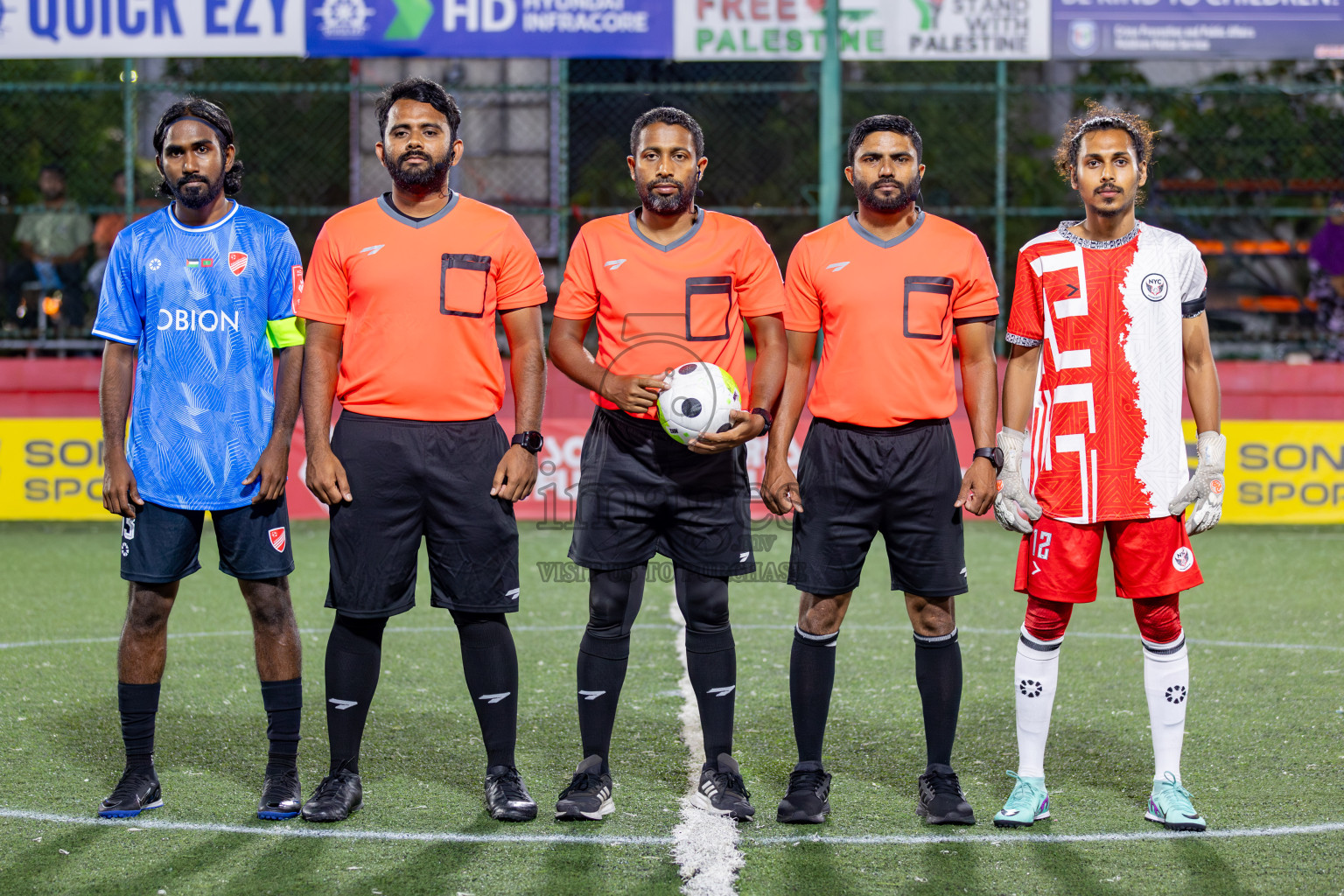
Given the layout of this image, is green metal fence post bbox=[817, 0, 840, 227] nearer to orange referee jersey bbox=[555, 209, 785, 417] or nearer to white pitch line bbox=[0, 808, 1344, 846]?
orange referee jersey bbox=[555, 209, 785, 417]

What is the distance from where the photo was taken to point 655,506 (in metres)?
4.45

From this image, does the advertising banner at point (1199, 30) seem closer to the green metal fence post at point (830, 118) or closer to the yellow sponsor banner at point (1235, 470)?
the green metal fence post at point (830, 118)

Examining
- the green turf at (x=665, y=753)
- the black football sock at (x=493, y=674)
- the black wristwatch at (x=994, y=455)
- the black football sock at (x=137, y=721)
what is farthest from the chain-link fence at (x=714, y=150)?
the black football sock at (x=137, y=721)

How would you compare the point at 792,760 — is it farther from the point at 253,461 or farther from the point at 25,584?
the point at 25,584

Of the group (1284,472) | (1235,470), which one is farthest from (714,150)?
(1284,472)

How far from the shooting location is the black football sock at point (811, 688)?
454 cm

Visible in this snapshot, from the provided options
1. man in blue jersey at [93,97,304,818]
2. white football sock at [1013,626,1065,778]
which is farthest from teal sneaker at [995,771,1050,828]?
man in blue jersey at [93,97,304,818]

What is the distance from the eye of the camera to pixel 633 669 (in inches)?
261

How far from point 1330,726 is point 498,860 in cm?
337

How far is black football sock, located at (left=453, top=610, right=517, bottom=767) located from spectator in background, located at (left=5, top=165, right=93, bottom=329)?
9374 mm

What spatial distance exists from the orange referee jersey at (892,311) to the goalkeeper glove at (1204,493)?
74cm

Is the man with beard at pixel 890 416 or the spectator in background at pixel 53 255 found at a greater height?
the spectator in background at pixel 53 255

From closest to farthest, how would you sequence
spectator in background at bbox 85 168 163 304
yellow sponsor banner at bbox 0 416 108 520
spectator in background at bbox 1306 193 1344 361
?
yellow sponsor banner at bbox 0 416 108 520, spectator in background at bbox 85 168 163 304, spectator in background at bbox 1306 193 1344 361

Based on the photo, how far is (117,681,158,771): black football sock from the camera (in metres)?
4.54
